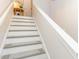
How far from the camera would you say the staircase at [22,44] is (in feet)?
8.61

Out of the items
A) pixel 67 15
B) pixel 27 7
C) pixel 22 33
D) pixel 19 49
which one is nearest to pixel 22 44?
pixel 19 49

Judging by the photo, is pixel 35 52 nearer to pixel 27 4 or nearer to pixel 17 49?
pixel 17 49

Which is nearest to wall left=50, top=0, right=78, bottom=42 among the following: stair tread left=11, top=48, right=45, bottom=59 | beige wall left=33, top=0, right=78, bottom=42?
beige wall left=33, top=0, right=78, bottom=42

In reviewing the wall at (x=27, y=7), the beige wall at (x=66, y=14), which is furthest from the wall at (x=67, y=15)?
the wall at (x=27, y=7)

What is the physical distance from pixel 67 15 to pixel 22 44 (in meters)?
2.19

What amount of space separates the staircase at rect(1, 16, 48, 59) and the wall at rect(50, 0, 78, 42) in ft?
3.94

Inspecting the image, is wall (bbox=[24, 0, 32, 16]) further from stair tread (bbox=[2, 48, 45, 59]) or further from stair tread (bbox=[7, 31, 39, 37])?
stair tread (bbox=[2, 48, 45, 59])

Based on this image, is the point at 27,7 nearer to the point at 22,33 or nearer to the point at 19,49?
the point at 22,33

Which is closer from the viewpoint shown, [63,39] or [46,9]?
[63,39]

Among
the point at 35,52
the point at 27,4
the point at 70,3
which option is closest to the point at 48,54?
the point at 35,52

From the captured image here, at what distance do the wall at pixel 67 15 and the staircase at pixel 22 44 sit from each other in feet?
3.94

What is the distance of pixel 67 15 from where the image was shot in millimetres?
4461

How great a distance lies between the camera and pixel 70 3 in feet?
14.2

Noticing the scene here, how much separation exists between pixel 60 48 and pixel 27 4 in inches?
200
